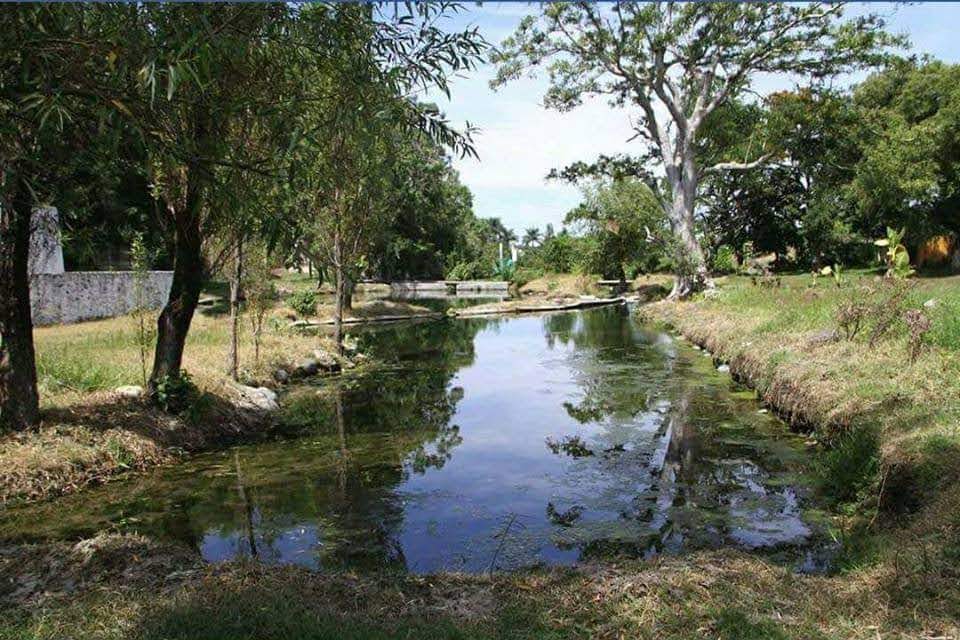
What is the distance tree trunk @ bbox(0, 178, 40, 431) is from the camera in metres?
7.71

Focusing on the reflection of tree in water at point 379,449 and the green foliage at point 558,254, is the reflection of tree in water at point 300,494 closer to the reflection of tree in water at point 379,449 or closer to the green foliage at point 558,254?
the reflection of tree in water at point 379,449

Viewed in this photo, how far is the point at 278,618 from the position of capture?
12.8 ft

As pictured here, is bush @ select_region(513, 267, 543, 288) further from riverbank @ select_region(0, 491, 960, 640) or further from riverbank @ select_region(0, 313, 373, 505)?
riverbank @ select_region(0, 491, 960, 640)

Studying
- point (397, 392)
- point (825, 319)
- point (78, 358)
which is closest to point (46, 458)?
point (78, 358)

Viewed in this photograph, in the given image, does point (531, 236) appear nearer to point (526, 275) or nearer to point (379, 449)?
point (526, 275)

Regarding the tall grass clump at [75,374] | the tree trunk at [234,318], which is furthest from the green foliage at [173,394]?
the tree trunk at [234,318]

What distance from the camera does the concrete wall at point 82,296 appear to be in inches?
711

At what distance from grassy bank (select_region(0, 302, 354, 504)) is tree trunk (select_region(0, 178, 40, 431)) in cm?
30

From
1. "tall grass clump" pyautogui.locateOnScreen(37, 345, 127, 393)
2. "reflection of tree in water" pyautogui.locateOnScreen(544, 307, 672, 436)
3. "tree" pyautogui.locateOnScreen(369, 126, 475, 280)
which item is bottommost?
"reflection of tree in water" pyautogui.locateOnScreen(544, 307, 672, 436)

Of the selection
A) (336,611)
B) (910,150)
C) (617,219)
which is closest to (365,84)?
(336,611)

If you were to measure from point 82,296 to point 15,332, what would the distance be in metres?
12.5

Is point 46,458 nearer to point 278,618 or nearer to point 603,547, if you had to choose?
point 278,618

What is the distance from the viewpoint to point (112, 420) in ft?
28.4

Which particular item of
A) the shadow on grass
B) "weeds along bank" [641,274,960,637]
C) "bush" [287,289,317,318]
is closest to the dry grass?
"bush" [287,289,317,318]
